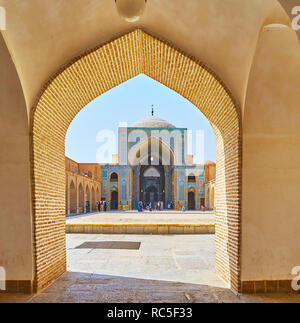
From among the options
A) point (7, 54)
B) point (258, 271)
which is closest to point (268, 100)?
point (258, 271)

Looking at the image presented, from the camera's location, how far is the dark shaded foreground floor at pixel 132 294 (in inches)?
138

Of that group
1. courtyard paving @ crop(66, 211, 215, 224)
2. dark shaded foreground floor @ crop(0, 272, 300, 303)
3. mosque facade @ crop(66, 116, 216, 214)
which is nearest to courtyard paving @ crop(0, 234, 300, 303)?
dark shaded foreground floor @ crop(0, 272, 300, 303)

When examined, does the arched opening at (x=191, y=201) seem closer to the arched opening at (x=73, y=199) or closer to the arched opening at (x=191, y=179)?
the arched opening at (x=191, y=179)

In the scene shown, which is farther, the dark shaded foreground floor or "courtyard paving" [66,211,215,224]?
"courtyard paving" [66,211,215,224]

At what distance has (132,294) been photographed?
146 inches

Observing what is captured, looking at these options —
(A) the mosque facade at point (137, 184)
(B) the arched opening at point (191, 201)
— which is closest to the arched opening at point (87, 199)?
(A) the mosque facade at point (137, 184)

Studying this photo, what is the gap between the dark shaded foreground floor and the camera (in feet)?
11.5

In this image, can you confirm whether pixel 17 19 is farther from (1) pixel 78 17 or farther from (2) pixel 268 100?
(2) pixel 268 100

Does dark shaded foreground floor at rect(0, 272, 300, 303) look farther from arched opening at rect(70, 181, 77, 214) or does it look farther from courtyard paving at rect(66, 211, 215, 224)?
arched opening at rect(70, 181, 77, 214)

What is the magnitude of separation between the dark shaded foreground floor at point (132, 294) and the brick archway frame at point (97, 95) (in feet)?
0.71

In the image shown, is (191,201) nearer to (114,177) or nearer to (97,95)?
(114,177)

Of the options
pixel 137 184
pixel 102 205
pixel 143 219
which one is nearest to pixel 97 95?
pixel 143 219

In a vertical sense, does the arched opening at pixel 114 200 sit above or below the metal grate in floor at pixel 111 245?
below
